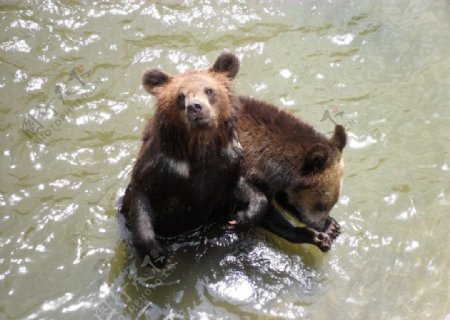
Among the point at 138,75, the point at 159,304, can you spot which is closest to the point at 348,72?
the point at 138,75

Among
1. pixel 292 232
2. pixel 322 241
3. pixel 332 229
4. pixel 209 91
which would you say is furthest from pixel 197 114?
pixel 332 229

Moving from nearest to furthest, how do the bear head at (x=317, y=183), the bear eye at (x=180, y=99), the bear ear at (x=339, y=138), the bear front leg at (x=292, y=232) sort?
the bear eye at (x=180, y=99)
the bear head at (x=317, y=183)
the bear front leg at (x=292, y=232)
the bear ear at (x=339, y=138)

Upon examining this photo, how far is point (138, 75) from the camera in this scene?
10.1m

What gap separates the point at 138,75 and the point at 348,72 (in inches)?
146

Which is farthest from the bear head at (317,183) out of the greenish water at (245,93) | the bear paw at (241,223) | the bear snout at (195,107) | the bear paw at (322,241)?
the bear snout at (195,107)

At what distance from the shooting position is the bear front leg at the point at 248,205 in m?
6.99

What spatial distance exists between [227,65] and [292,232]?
88.8 inches

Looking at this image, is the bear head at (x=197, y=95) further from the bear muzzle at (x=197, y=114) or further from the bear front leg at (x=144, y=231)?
the bear front leg at (x=144, y=231)

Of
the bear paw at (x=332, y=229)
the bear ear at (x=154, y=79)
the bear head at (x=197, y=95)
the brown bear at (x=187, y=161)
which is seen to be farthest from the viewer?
the bear paw at (x=332, y=229)

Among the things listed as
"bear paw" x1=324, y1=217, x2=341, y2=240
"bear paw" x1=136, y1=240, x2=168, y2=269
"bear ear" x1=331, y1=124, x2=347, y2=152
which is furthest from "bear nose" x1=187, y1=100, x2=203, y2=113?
"bear paw" x1=324, y1=217, x2=341, y2=240

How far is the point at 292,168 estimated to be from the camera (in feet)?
24.1

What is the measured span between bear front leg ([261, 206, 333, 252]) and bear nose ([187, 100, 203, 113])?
198 centimetres

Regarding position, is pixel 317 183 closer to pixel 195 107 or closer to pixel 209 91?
pixel 209 91

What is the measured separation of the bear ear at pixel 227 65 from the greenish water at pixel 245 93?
7.10 ft
